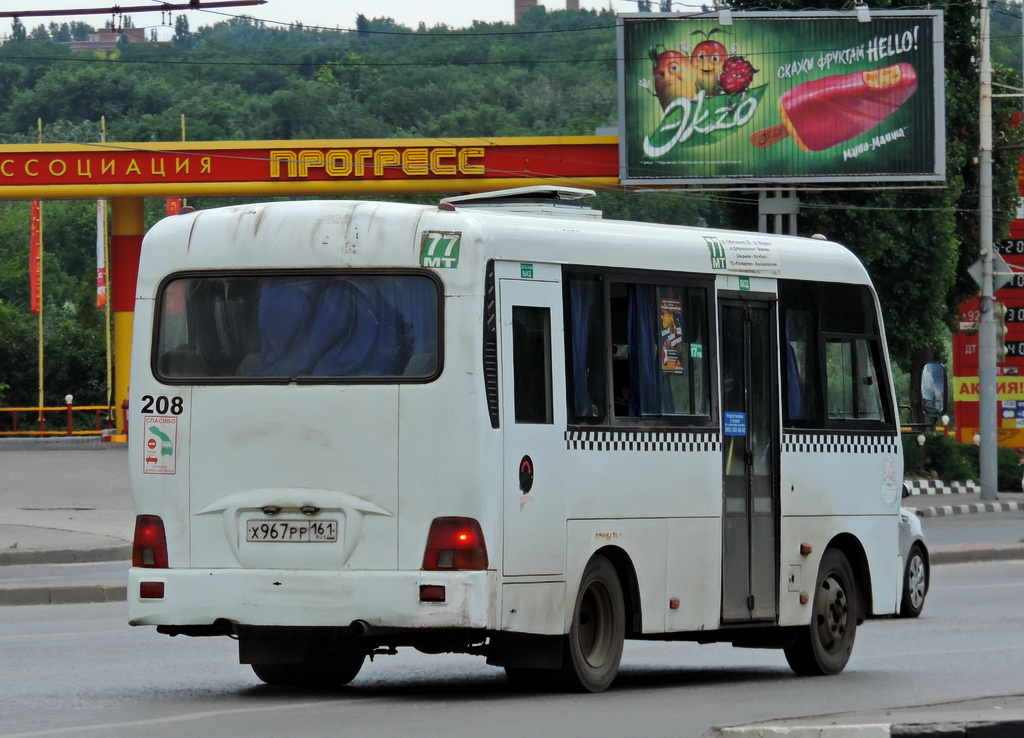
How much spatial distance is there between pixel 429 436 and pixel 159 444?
151cm

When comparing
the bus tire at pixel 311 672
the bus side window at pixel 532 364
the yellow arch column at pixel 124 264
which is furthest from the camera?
the yellow arch column at pixel 124 264

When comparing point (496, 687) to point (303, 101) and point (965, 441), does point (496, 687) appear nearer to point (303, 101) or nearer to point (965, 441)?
point (965, 441)

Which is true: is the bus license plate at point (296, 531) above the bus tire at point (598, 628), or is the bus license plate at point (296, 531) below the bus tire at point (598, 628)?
above

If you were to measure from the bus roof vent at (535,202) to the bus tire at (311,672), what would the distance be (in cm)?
268

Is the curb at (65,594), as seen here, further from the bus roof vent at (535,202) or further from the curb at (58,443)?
the curb at (58,443)

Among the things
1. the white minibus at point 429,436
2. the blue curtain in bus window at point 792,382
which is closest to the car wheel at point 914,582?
the blue curtain in bus window at point 792,382

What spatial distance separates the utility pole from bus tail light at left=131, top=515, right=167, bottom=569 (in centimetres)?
2751

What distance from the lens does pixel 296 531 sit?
9891 millimetres

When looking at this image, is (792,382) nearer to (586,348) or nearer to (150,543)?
(586,348)

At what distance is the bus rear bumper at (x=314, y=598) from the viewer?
31.4 ft

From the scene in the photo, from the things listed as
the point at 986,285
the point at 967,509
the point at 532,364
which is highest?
the point at 986,285

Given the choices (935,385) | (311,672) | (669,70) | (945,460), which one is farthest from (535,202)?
(945,460)

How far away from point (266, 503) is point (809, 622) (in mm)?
4014

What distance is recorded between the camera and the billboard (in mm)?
41844
